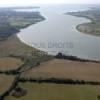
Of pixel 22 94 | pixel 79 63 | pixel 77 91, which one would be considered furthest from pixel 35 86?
pixel 79 63

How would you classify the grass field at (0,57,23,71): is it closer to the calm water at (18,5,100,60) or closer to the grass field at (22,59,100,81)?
the grass field at (22,59,100,81)

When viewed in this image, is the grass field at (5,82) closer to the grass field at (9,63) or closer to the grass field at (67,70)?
the grass field at (67,70)

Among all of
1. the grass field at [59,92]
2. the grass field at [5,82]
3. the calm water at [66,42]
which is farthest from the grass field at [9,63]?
the calm water at [66,42]

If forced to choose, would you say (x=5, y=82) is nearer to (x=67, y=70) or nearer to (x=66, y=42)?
(x=67, y=70)

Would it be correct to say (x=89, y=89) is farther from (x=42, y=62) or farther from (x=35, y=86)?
(x=42, y=62)

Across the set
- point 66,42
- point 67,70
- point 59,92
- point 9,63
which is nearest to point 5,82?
point 59,92
